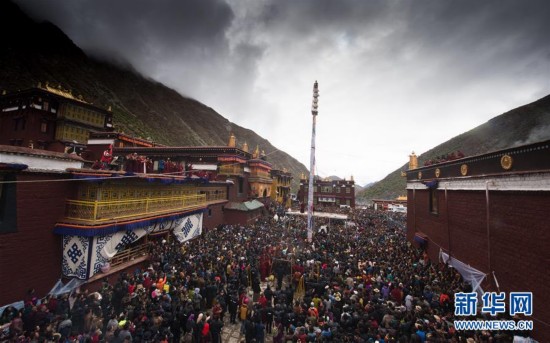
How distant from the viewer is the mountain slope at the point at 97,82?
213 feet

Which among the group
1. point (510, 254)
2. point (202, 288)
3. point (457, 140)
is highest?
point (457, 140)

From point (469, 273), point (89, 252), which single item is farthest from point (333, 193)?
point (89, 252)

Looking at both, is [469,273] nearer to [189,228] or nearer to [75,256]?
[189,228]

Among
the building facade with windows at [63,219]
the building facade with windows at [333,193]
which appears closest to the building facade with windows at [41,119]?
the building facade with windows at [63,219]

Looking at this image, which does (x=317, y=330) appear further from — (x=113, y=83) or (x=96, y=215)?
(x=113, y=83)

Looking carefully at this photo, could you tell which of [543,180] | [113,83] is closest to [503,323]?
[543,180]

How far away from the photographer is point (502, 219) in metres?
10.0

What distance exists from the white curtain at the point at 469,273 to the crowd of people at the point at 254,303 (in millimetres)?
439

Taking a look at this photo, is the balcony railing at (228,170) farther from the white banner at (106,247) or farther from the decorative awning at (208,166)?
the white banner at (106,247)

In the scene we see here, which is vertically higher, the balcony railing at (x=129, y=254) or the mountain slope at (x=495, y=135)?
the mountain slope at (x=495, y=135)

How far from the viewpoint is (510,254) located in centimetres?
949

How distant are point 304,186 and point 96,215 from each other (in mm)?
53168

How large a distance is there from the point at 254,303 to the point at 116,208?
8.23m

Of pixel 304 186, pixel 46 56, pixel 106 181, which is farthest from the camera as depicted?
pixel 46 56
